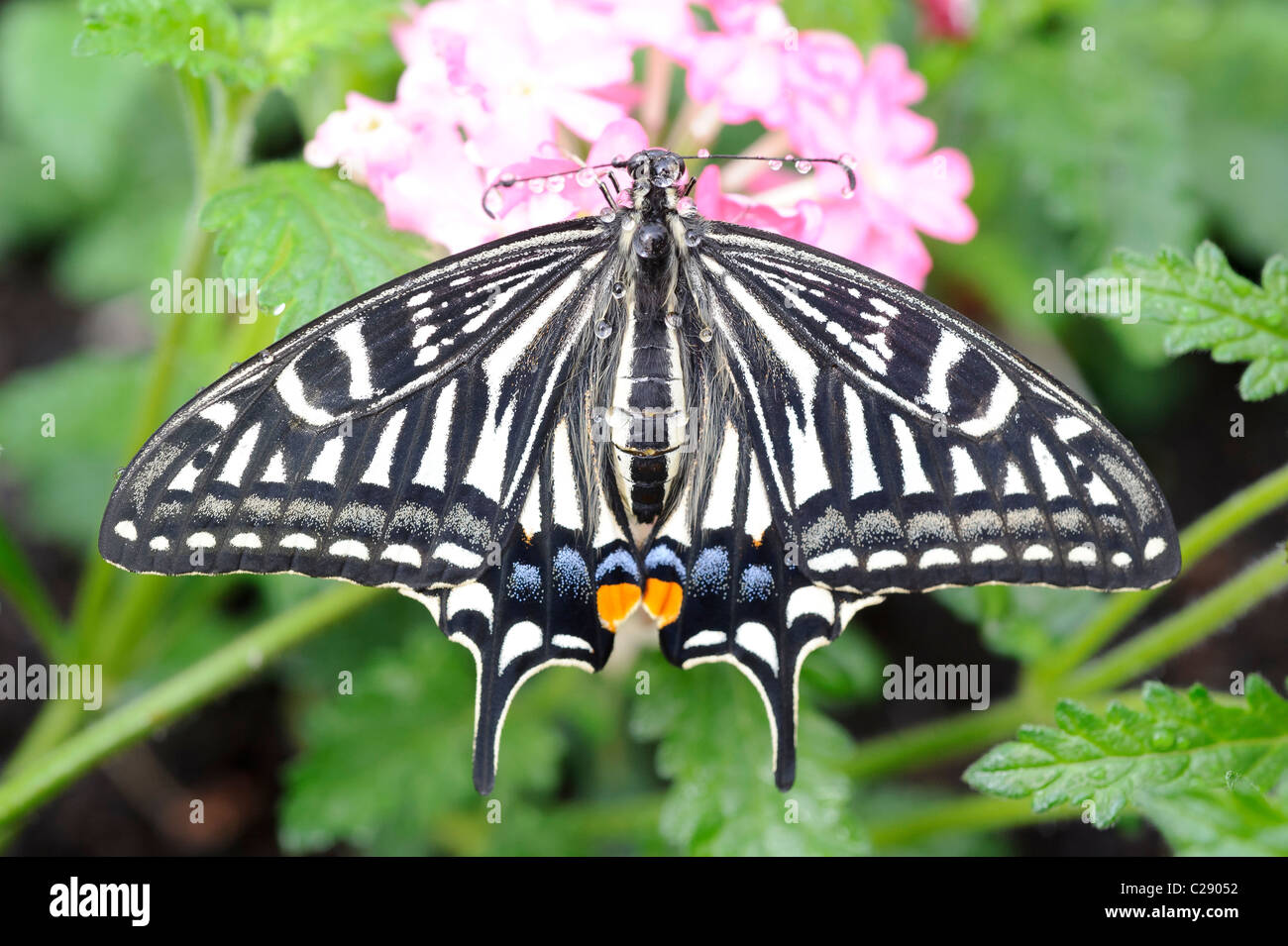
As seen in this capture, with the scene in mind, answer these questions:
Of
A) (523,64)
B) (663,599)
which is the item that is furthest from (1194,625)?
(523,64)

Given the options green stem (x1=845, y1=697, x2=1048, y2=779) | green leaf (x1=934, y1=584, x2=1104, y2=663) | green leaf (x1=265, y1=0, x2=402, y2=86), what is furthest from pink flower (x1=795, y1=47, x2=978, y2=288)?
green stem (x1=845, y1=697, x2=1048, y2=779)

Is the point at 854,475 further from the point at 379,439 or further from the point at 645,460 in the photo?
the point at 379,439

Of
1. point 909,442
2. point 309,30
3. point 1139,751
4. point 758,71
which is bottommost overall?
point 1139,751

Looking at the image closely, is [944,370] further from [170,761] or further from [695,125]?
[170,761]

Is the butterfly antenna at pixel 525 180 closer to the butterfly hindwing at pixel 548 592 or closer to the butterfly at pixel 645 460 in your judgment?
the butterfly at pixel 645 460
